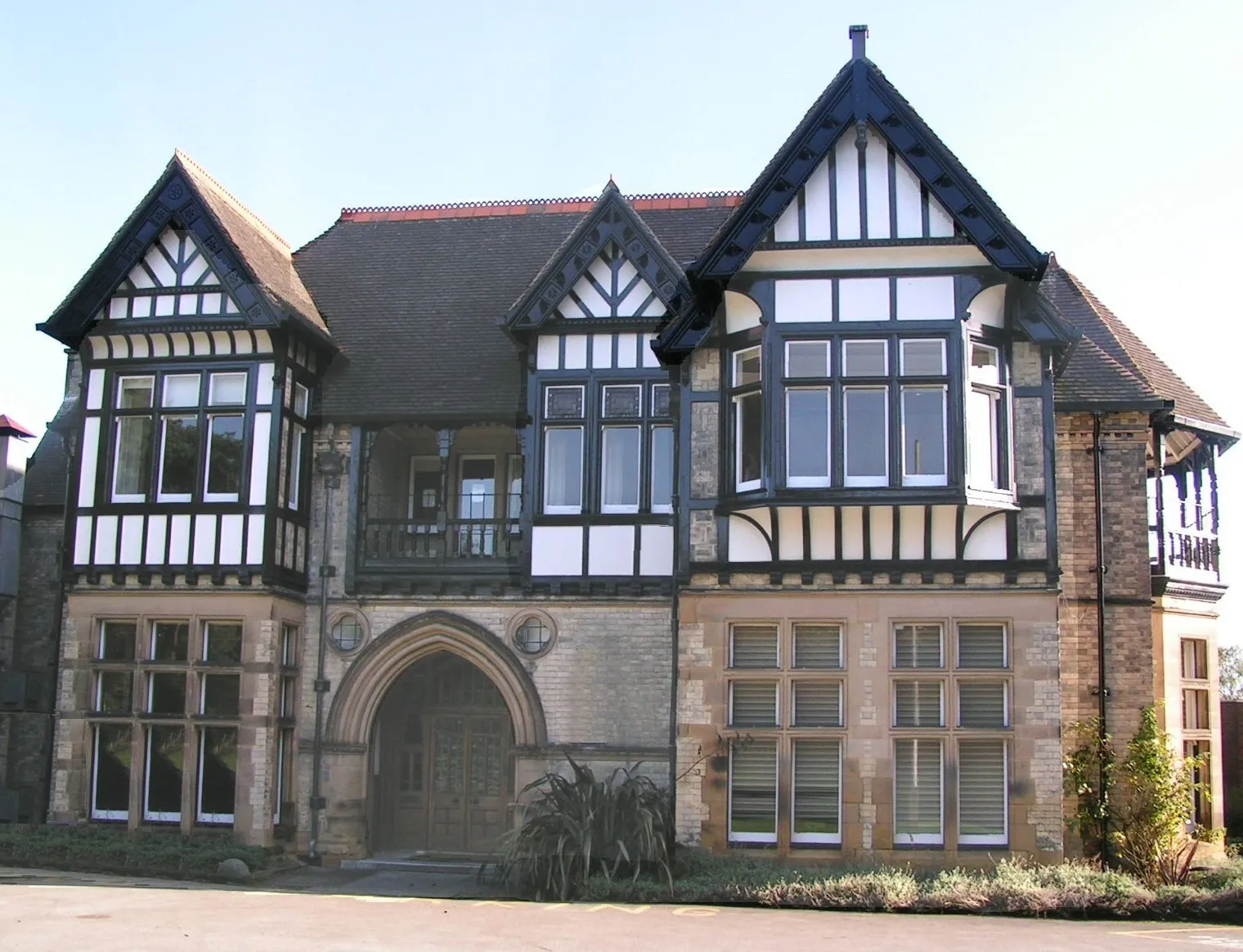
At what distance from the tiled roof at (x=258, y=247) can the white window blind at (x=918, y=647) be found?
9.11 m

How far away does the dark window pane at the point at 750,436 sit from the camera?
17.2 meters

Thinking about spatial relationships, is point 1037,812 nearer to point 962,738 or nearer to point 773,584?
point 962,738

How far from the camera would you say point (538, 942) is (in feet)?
41.5

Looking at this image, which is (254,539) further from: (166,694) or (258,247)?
(258,247)

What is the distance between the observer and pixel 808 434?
55.7ft

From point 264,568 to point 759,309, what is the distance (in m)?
7.34

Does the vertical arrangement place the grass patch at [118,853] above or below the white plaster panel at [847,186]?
below

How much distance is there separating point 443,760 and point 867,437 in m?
8.46

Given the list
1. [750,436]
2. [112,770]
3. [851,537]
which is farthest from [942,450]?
[112,770]

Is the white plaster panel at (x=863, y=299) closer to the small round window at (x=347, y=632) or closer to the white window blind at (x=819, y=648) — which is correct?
the white window blind at (x=819, y=648)

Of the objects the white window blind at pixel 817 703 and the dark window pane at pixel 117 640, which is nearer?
the white window blind at pixel 817 703

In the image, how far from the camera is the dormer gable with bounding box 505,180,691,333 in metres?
19.4

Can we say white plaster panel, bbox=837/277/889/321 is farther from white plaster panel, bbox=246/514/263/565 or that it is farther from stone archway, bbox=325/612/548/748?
white plaster panel, bbox=246/514/263/565

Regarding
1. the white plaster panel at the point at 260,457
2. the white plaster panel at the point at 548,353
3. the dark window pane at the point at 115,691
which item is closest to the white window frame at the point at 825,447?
the white plaster panel at the point at 548,353
